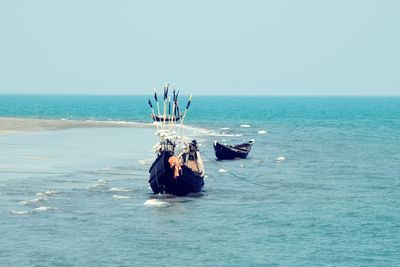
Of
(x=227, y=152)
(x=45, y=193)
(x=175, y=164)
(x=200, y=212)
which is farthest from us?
(x=227, y=152)

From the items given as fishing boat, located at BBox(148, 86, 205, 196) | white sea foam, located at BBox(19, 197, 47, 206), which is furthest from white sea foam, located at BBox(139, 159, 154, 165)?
white sea foam, located at BBox(19, 197, 47, 206)

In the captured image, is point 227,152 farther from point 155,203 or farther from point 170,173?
point 155,203

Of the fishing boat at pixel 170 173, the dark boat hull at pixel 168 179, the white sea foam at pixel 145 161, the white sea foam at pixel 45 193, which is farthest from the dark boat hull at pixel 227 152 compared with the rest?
the white sea foam at pixel 45 193

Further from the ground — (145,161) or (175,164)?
(175,164)

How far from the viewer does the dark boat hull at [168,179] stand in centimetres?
4859

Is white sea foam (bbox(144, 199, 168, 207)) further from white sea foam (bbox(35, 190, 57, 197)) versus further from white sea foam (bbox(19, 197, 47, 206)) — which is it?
white sea foam (bbox(35, 190, 57, 197))

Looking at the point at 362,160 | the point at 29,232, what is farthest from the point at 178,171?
the point at 362,160

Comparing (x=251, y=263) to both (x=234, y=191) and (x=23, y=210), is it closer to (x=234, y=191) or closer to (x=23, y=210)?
(x=23, y=210)

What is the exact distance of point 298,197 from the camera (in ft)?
166

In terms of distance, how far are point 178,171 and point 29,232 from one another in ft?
44.1

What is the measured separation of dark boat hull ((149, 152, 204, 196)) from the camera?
48.6 m

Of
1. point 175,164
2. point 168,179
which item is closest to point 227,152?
point 168,179

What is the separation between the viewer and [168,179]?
49000 millimetres

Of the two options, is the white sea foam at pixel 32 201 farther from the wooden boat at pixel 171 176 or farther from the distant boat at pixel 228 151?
the distant boat at pixel 228 151
